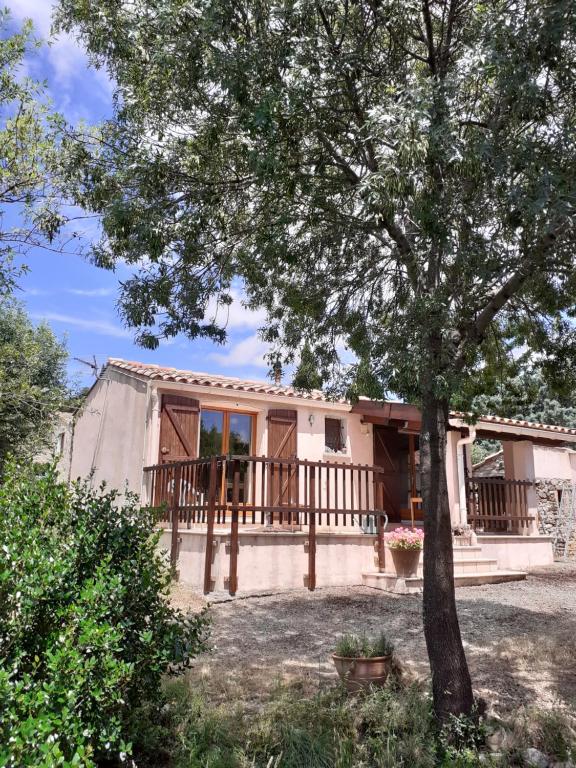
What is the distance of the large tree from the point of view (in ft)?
14.8

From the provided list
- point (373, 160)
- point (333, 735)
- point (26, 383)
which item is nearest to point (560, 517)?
→ point (373, 160)

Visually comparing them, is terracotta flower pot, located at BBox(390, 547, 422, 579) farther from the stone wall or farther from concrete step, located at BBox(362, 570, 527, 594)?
the stone wall

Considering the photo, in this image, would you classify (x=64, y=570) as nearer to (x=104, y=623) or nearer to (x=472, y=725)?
(x=104, y=623)

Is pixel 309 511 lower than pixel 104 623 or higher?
higher

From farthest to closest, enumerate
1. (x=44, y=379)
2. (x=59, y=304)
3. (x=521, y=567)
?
(x=44, y=379) → (x=521, y=567) → (x=59, y=304)

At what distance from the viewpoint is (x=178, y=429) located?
39.2ft

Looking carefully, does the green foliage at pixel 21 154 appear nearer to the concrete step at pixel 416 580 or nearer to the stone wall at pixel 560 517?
the concrete step at pixel 416 580

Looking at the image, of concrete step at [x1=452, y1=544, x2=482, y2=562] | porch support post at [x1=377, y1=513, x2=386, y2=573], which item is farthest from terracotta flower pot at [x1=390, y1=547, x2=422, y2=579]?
concrete step at [x1=452, y1=544, x2=482, y2=562]

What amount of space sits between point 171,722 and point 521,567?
33.9ft

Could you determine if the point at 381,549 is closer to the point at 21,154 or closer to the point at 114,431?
the point at 114,431

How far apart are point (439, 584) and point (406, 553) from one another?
4.94 meters

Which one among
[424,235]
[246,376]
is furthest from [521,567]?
[424,235]

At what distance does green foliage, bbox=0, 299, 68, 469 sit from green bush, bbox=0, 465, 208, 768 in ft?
2.62

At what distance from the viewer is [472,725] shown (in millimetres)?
4398
